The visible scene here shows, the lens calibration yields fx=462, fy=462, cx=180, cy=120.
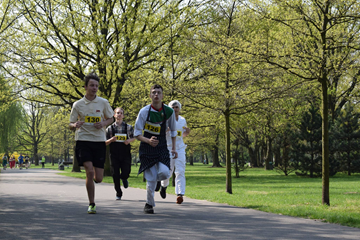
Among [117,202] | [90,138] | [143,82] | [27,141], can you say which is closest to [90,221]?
[90,138]

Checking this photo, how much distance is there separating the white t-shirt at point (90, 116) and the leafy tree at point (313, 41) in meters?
3.39

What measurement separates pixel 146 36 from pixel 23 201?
546 inches

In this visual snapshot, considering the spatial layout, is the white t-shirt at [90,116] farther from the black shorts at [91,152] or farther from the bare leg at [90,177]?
the bare leg at [90,177]

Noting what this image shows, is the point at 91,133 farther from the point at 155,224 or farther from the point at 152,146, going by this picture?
the point at 155,224

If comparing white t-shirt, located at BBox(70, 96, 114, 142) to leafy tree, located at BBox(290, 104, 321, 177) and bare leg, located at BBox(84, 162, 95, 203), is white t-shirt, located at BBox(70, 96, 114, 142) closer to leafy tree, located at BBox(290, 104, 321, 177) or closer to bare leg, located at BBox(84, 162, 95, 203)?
bare leg, located at BBox(84, 162, 95, 203)

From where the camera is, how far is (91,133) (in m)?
7.32

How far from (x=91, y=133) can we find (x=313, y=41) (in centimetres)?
486

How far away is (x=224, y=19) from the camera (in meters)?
13.2

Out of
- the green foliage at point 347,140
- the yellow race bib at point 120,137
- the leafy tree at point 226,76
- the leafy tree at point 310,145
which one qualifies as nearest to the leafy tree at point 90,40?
the leafy tree at point 226,76

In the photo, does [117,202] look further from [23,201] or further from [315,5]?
[315,5]

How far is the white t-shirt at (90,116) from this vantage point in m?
7.31

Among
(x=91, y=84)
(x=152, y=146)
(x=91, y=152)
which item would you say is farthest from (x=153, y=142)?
(x=91, y=84)

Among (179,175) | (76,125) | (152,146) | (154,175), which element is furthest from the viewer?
(179,175)

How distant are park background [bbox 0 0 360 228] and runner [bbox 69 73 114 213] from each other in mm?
3269
